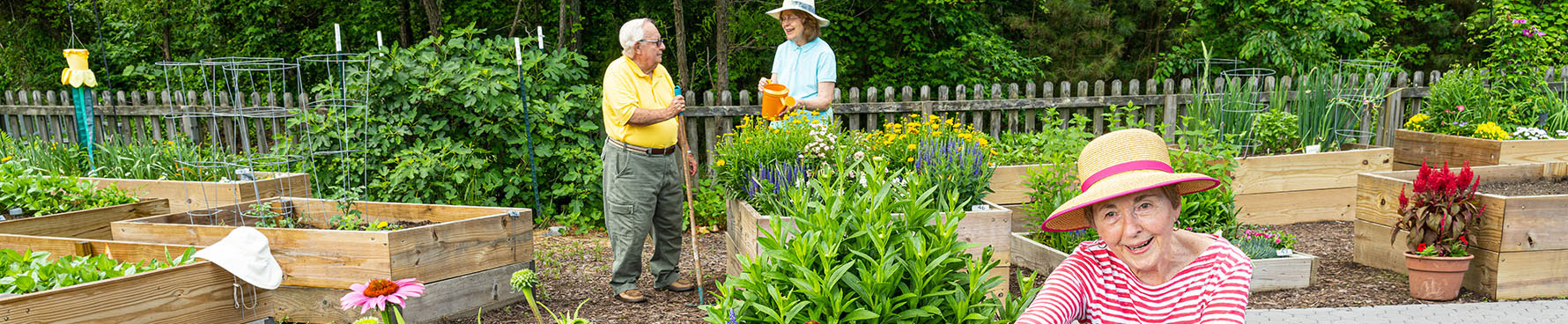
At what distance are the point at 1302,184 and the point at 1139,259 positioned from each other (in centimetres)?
506

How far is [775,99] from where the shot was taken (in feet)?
15.1

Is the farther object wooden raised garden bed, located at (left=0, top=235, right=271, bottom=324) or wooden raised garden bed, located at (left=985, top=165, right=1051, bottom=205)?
wooden raised garden bed, located at (left=985, top=165, right=1051, bottom=205)

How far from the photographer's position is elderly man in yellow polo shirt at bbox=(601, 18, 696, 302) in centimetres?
417

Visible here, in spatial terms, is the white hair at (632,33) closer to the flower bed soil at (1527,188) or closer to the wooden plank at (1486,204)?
the wooden plank at (1486,204)

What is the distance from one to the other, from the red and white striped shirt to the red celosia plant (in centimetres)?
305

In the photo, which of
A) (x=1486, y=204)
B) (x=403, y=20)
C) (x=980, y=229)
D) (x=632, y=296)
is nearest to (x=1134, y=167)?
(x=980, y=229)

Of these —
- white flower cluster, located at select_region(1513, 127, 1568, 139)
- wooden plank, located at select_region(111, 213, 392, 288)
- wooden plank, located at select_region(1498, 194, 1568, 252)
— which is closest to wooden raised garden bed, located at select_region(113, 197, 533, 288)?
wooden plank, located at select_region(111, 213, 392, 288)

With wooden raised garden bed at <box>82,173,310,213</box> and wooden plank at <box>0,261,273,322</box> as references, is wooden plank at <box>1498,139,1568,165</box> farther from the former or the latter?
wooden raised garden bed at <box>82,173,310,213</box>

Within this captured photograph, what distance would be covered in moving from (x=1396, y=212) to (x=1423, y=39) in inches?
441

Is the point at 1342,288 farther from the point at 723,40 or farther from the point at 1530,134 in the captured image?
the point at 723,40

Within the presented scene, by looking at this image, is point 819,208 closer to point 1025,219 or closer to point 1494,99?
point 1025,219

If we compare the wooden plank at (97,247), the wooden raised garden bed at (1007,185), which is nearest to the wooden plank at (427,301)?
the wooden plank at (97,247)

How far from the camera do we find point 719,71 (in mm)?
10375

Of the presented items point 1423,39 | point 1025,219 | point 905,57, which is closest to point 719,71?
point 905,57
